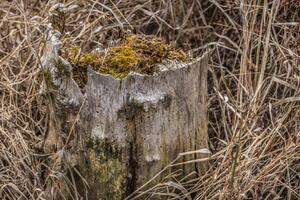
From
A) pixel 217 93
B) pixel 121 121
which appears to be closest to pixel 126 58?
pixel 121 121

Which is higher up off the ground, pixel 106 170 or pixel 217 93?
pixel 217 93

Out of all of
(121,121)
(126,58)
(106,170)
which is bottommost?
(106,170)

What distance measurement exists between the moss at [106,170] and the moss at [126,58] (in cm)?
26

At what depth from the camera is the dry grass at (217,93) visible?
2.37 m

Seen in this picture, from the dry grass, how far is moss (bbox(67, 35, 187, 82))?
11.5 inches

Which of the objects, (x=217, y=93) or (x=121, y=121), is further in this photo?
(x=217, y=93)

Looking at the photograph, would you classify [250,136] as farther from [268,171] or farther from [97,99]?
[97,99]

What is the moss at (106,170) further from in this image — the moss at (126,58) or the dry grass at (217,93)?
the moss at (126,58)

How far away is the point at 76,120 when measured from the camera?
2160mm

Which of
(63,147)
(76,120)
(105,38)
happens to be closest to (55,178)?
(63,147)

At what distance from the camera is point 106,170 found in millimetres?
2191

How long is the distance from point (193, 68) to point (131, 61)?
0.76 ft

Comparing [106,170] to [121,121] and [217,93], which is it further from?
[217,93]

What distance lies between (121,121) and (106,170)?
0.22 m
